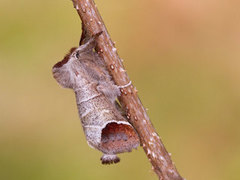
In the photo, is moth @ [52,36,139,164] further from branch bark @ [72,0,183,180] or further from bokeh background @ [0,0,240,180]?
bokeh background @ [0,0,240,180]

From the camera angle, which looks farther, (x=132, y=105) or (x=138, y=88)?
(x=138, y=88)

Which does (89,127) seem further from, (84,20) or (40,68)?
(40,68)

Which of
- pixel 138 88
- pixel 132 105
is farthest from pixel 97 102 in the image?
pixel 138 88

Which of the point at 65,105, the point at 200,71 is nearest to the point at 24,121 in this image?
the point at 65,105

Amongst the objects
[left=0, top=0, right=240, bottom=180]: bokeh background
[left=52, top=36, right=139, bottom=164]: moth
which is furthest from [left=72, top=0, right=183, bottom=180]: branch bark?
[left=0, top=0, right=240, bottom=180]: bokeh background

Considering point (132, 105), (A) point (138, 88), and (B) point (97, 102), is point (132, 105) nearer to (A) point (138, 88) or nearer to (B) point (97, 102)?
(B) point (97, 102)

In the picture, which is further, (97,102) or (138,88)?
(138,88)
